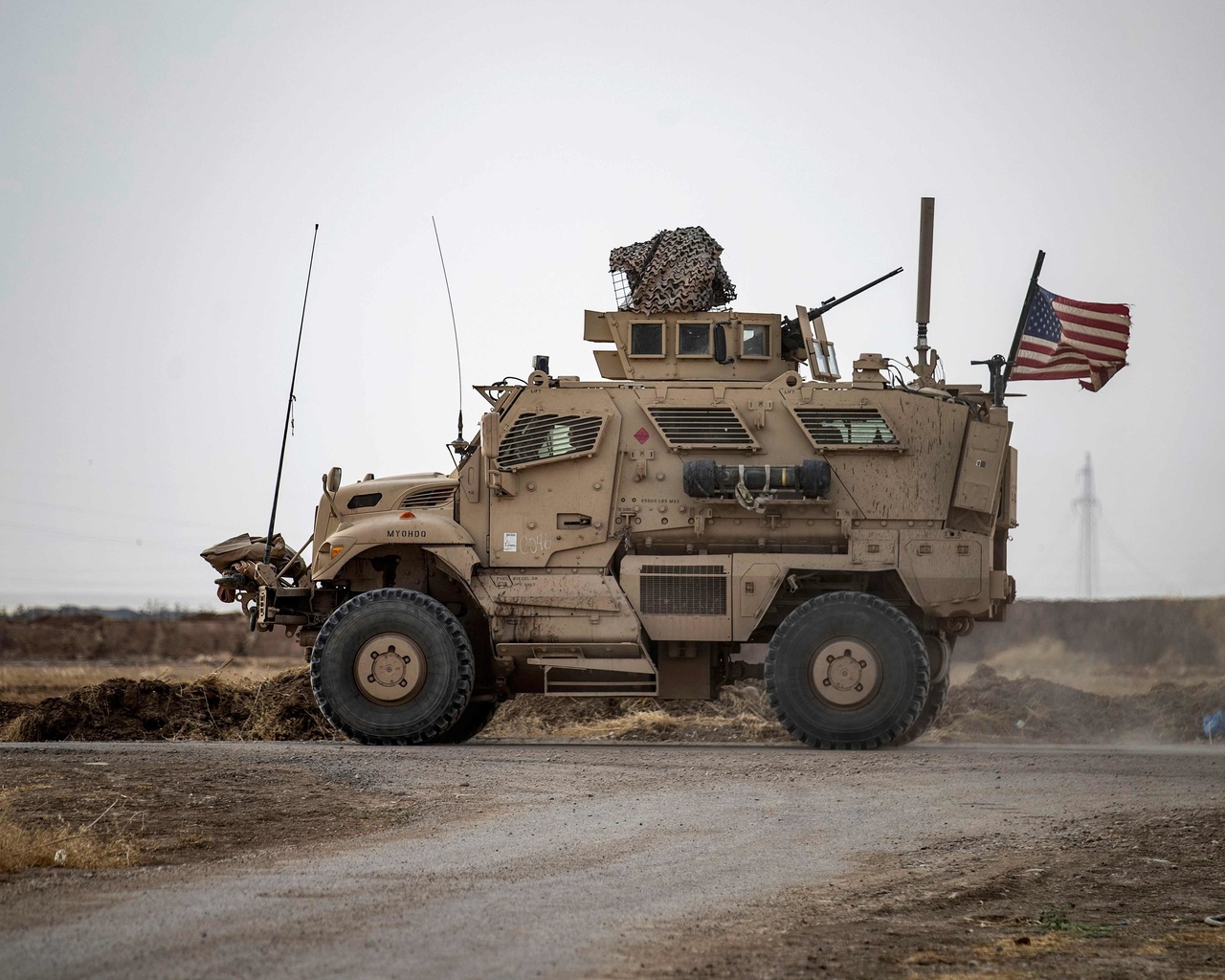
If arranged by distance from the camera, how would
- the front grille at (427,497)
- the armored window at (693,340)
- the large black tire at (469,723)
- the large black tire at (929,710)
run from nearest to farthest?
the large black tire at (929,710), the front grille at (427,497), the armored window at (693,340), the large black tire at (469,723)

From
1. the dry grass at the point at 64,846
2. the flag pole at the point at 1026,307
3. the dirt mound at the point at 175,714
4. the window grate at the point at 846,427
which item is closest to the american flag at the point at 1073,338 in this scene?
the flag pole at the point at 1026,307

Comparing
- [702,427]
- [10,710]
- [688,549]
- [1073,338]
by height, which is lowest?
[10,710]

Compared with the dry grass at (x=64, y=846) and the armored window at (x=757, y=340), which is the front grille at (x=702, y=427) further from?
the dry grass at (x=64, y=846)

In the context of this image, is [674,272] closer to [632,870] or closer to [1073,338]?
[1073,338]

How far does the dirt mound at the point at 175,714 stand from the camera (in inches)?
718

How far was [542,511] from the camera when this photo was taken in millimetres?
16375

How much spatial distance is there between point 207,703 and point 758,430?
7611mm

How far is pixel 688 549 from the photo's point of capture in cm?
1634

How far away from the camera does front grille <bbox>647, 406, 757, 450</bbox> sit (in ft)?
53.0

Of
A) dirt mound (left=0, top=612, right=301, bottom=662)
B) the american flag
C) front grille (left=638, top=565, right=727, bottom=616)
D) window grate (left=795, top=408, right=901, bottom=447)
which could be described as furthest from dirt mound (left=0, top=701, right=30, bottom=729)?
dirt mound (left=0, top=612, right=301, bottom=662)

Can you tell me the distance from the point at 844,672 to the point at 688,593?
5.57ft

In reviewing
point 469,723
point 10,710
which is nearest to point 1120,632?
point 469,723

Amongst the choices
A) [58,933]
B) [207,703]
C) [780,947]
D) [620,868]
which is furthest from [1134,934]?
[207,703]

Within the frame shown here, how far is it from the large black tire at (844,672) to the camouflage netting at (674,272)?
11.7 ft
